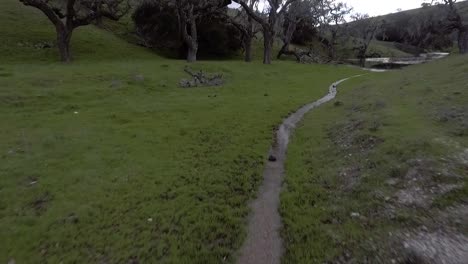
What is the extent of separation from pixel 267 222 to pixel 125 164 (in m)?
5.79

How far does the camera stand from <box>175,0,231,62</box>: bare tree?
3658 centimetres

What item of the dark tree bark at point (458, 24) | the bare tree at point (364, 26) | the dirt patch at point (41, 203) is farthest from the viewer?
the bare tree at point (364, 26)

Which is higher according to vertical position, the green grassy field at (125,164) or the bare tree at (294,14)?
the bare tree at (294,14)

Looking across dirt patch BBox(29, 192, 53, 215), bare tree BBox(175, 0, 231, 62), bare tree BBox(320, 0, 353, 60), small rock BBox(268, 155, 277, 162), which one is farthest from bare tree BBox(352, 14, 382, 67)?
dirt patch BBox(29, 192, 53, 215)

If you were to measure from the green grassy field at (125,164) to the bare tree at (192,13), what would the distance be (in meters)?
13.6

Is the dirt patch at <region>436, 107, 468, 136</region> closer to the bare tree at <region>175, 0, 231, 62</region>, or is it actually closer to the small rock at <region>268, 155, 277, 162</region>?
the small rock at <region>268, 155, 277, 162</region>

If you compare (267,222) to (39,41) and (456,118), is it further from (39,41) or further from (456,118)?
(39,41)

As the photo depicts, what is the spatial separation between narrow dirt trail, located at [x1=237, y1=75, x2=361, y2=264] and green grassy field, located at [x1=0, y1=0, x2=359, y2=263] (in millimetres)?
288

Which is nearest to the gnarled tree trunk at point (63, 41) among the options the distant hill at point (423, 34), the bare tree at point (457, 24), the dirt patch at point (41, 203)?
the dirt patch at point (41, 203)

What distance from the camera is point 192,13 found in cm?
3762

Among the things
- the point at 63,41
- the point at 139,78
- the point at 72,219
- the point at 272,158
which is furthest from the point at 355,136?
the point at 63,41

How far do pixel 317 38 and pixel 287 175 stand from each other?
87.5 meters

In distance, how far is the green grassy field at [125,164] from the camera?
6.62 m

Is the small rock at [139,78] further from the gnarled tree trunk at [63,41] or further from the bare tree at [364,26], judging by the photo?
the bare tree at [364,26]
